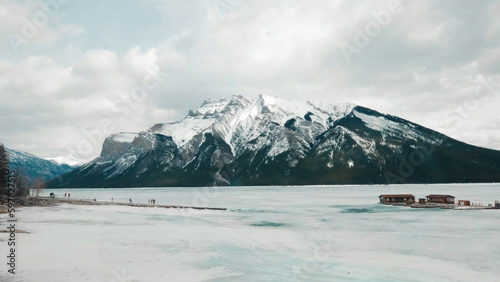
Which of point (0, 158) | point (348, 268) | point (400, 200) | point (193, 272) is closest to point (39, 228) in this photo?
point (193, 272)

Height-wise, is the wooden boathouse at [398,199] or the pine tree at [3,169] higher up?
the pine tree at [3,169]

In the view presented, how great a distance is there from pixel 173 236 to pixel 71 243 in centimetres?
1396

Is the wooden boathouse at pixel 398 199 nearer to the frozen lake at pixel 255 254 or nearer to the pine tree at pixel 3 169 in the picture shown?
the frozen lake at pixel 255 254

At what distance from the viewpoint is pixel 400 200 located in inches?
5005

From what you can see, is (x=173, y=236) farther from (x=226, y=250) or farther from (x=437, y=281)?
(x=437, y=281)

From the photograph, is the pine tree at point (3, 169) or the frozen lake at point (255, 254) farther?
the pine tree at point (3, 169)

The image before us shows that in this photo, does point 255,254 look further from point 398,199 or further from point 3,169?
point 398,199

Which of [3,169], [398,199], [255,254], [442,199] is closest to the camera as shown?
[255,254]

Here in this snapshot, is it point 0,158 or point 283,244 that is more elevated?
point 0,158

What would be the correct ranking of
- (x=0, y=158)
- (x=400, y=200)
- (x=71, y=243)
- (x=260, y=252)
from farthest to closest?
1. (x=400, y=200)
2. (x=0, y=158)
3. (x=71, y=243)
4. (x=260, y=252)

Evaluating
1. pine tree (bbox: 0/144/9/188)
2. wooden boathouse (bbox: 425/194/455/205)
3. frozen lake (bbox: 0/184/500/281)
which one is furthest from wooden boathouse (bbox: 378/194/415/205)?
pine tree (bbox: 0/144/9/188)

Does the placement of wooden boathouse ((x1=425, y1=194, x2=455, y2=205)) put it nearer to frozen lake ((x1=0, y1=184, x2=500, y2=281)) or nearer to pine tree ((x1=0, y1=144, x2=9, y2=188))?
frozen lake ((x1=0, y1=184, x2=500, y2=281))

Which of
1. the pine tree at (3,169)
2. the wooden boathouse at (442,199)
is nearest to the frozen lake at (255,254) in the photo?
the pine tree at (3,169)

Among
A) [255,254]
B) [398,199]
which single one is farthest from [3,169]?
[398,199]
